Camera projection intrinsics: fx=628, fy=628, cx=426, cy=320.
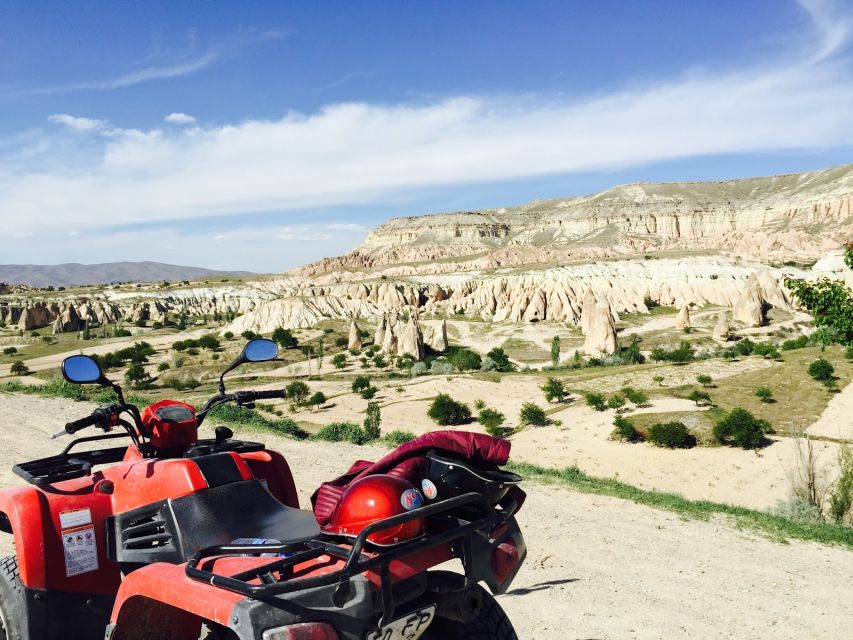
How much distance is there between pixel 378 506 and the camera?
3.00m

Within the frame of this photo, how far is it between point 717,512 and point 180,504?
939cm

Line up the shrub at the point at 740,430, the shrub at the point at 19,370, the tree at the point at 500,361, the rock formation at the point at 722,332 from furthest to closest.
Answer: the rock formation at the point at 722,332
the shrub at the point at 19,370
the tree at the point at 500,361
the shrub at the point at 740,430

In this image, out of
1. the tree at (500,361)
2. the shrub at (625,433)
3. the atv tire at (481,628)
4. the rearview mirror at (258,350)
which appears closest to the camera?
the atv tire at (481,628)

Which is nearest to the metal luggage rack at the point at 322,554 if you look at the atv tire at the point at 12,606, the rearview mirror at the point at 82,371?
the atv tire at the point at 12,606

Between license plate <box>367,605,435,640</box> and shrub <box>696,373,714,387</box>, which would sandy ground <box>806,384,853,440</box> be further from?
license plate <box>367,605,435,640</box>

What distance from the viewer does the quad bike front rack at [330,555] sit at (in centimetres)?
252

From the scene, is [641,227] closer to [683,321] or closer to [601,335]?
[683,321]

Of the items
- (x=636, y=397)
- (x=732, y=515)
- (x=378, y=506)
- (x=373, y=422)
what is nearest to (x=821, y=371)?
(x=636, y=397)

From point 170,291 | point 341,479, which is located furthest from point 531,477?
point 170,291

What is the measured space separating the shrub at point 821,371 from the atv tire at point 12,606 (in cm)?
3366

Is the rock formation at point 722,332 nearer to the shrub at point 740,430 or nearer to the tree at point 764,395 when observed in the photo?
the tree at point 764,395

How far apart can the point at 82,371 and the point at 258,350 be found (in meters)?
1.19

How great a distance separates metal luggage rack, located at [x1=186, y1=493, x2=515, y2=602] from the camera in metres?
2.51

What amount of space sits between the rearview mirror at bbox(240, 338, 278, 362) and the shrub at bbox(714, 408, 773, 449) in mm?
21820
